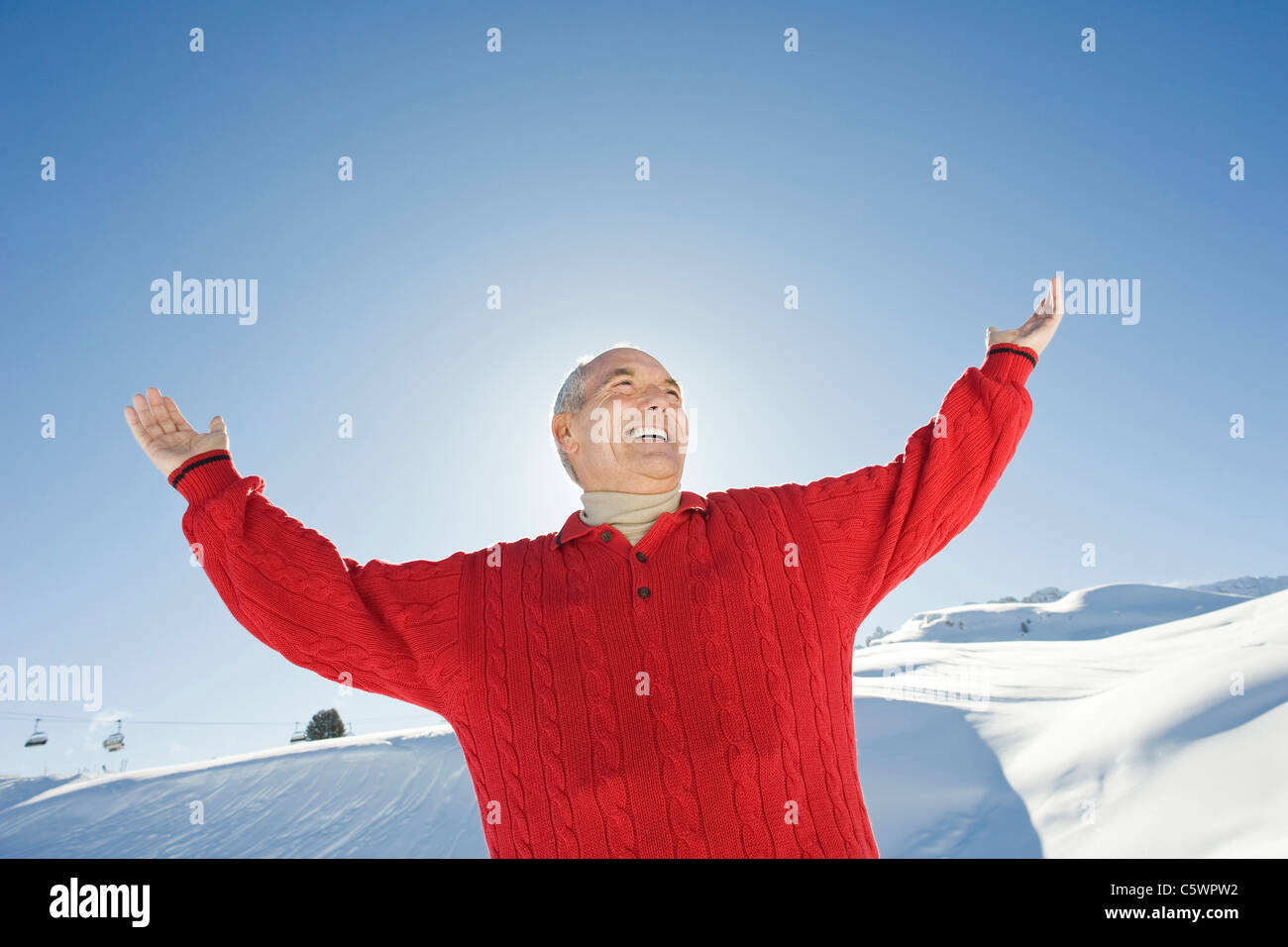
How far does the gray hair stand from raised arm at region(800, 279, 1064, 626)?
0.67m

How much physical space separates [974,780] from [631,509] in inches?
306

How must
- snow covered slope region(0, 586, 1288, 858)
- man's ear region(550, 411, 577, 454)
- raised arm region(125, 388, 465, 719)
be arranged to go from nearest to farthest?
raised arm region(125, 388, 465, 719) < man's ear region(550, 411, 577, 454) < snow covered slope region(0, 586, 1288, 858)

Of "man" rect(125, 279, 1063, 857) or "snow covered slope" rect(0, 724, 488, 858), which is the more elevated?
"man" rect(125, 279, 1063, 857)

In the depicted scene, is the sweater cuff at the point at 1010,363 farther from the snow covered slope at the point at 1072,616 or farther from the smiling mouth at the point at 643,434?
the snow covered slope at the point at 1072,616

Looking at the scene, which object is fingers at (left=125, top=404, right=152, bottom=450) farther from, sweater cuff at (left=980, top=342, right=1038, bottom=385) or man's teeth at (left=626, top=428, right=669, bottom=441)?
sweater cuff at (left=980, top=342, right=1038, bottom=385)

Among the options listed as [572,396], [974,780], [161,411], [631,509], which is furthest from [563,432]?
[974,780]

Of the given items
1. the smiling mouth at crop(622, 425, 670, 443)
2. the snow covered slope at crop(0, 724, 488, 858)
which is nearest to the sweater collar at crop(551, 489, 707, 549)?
the smiling mouth at crop(622, 425, 670, 443)

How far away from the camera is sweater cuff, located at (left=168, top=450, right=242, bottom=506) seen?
193cm

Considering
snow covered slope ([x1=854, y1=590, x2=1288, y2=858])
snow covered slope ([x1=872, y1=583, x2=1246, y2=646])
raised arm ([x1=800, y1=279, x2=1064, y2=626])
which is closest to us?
raised arm ([x1=800, y1=279, x2=1064, y2=626])

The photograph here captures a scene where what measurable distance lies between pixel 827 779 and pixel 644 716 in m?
0.43

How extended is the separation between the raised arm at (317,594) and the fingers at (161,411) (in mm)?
96

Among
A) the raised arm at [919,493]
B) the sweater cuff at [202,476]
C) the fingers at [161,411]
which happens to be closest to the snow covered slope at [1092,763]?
the raised arm at [919,493]
